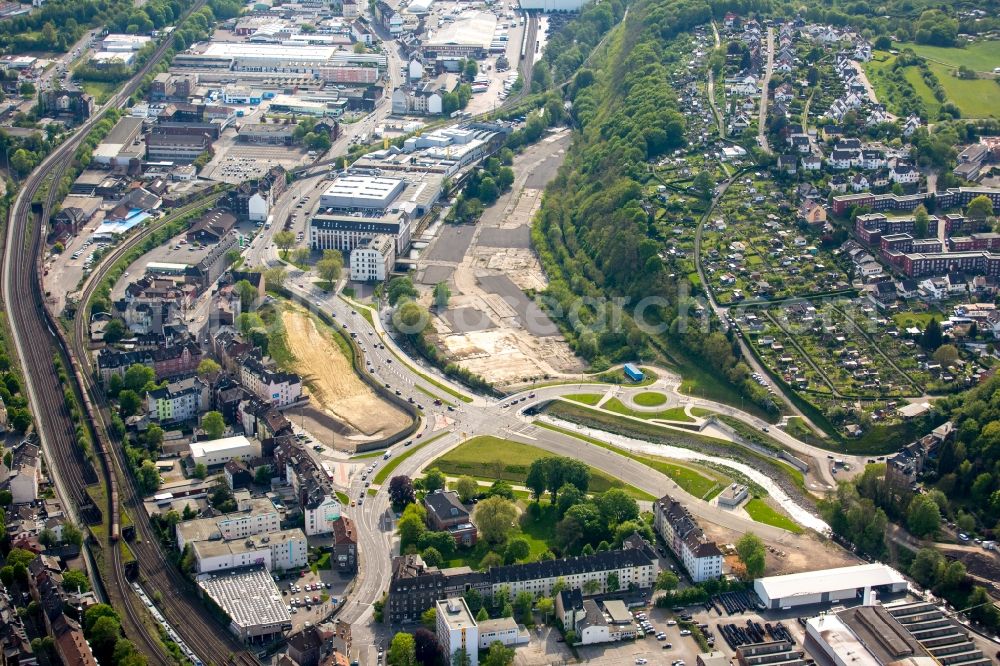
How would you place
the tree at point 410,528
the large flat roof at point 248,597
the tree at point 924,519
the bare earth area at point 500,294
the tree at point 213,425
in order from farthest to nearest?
the bare earth area at point 500,294 < the tree at point 213,425 < the tree at point 924,519 < the tree at point 410,528 < the large flat roof at point 248,597

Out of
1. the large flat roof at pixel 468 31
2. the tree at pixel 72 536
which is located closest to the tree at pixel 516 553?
the tree at pixel 72 536

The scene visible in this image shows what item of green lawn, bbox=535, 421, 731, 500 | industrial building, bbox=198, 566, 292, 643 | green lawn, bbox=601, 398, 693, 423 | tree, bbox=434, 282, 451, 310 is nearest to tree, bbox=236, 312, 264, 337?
tree, bbox=434, 282, 451, 310

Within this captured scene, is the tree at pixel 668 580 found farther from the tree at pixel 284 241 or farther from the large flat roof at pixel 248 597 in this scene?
the tree at pixel 284 241

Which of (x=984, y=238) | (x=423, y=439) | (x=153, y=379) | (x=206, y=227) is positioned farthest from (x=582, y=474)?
(x=206, y=227)

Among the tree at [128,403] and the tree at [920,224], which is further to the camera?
the tree at [920,224]

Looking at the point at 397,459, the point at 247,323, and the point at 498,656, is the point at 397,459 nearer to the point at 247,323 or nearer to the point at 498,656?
the point at 247,323

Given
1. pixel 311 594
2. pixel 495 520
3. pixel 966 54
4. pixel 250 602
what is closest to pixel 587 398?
pixel 495 520

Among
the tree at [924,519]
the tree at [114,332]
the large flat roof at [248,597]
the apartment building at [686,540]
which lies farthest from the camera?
the tree at [114,332]

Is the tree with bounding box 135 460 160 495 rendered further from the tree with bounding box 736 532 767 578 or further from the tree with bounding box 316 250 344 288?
the tree with bounding box 736 532 767 578
